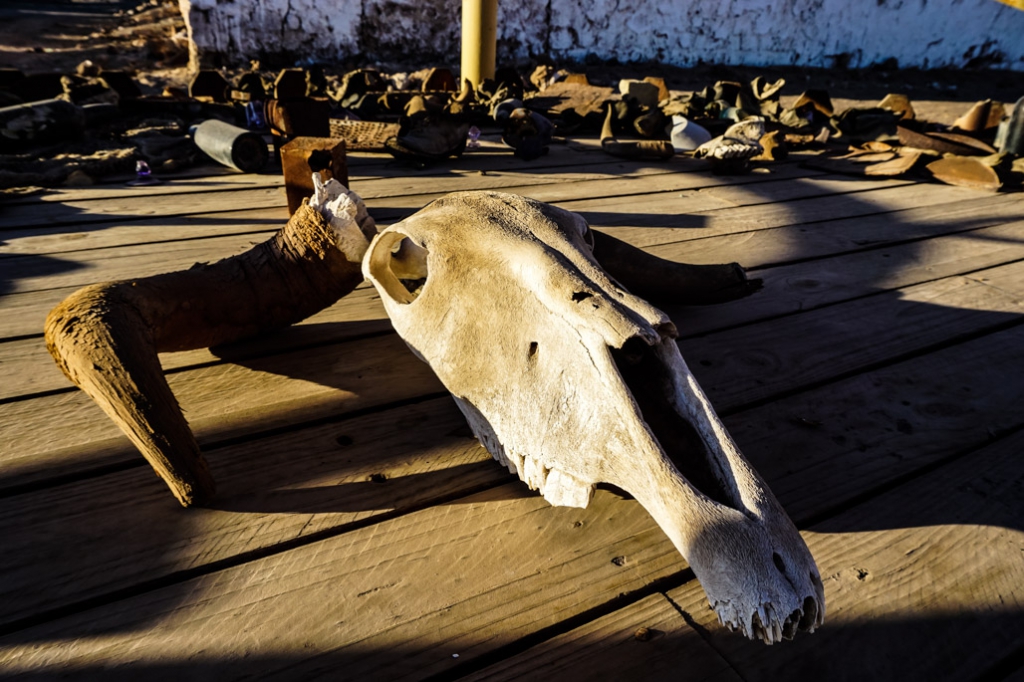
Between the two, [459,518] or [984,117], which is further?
[984,117]

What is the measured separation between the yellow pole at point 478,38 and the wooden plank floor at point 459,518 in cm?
361

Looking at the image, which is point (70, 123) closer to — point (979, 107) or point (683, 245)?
point (683, 245)

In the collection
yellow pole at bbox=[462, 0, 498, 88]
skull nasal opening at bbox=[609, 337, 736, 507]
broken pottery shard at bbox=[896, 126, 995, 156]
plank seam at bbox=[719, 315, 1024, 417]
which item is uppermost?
yellow pole at bbox=[462, 0, 498, 88]

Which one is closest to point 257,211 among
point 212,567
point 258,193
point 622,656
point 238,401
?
point 258,193

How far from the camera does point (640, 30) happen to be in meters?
8.34

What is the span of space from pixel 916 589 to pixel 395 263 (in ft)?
4.03

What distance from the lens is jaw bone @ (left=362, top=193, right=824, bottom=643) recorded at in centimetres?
82

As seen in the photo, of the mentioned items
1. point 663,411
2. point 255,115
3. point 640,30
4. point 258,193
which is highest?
point 640,30

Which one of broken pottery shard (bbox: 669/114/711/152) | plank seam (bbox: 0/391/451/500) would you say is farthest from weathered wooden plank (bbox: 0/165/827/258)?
plank seam (bbox: 0/391/451/500)

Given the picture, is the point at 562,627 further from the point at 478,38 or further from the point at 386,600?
the point at 478,38

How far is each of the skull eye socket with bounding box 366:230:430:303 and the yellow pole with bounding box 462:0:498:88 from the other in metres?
3.90

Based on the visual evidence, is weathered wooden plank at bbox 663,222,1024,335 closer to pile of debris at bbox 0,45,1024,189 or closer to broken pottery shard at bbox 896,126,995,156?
pile of debris at bbox 0,45,1024,189

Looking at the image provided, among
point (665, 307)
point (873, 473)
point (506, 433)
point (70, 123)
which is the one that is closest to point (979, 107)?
point (665, 307)

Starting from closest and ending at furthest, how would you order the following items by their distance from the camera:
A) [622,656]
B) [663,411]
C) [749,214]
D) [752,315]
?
[622,656] → [663,411] → [752,315] → [749,214]
